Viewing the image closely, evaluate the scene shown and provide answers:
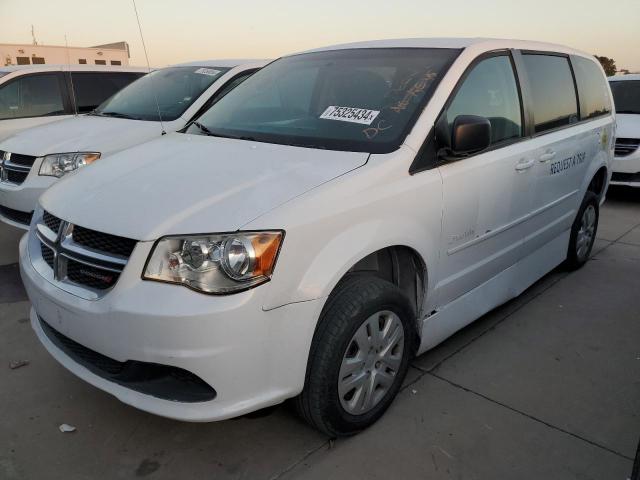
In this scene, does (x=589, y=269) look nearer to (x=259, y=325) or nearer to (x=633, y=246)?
(x=633, y=246)

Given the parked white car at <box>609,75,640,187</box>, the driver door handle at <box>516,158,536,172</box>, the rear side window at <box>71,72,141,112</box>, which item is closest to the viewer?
the driver door handle at <box>516,158,536,172</box>

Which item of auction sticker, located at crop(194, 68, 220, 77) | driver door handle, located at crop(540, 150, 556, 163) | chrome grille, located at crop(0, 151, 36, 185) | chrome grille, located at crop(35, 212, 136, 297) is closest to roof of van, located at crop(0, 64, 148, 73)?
auction sticker, located at crop(194, 68, 220, 77)

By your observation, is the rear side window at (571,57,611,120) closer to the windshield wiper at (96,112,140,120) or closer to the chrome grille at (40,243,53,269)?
the chrome grille at (40,243,53,269)

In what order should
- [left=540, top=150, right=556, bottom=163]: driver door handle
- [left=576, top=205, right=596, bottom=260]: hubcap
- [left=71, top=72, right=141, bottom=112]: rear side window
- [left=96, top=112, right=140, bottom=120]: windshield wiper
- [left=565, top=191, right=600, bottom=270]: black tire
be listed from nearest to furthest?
[left=540, top=150, right=556, bottom=163]: driver door handle, [left=565, top=191, right=600, bottom=270]: black tire, [left=576, top=205, right=596, bottom=260]: hubcap, [left=96, top=112, right=140, bottom=120]: windshield wiper, [left=71, top=72, right=141, bottom=112]: rear side window

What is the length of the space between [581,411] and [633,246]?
3.30 m

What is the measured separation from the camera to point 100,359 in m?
2.21

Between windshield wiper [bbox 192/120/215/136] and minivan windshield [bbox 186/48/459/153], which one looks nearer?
→ minivan windshield [bbox 186/48/459/153]

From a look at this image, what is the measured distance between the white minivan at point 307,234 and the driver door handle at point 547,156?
0.05ft

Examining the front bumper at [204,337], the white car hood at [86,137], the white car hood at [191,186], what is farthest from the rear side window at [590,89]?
the white car hood at [86,137]

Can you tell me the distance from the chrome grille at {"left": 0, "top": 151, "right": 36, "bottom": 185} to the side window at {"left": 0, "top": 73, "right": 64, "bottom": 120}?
6.84ft

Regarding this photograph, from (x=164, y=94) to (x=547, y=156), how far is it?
375cm

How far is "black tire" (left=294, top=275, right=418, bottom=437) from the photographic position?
2127 mm

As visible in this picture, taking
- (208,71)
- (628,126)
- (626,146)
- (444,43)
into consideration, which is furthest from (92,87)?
(628,126)

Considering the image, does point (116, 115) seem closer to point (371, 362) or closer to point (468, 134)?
point (468, 134)
